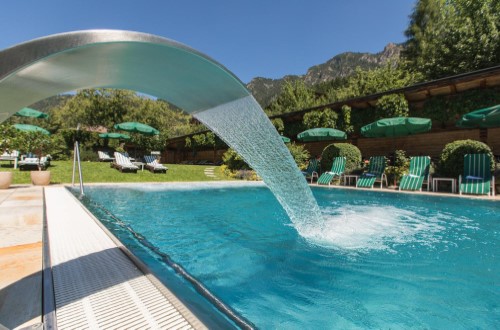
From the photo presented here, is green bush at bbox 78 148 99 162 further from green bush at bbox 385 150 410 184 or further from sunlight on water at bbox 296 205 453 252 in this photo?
green bush at bbox 385 150 410 184

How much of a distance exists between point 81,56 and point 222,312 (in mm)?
1696

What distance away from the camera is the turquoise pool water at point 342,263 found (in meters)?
2.09

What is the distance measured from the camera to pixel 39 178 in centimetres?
901

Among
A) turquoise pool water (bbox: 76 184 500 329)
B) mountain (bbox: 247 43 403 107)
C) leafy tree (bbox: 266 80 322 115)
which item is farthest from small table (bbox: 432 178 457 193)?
mountain (bbox: 247 43 403 107)

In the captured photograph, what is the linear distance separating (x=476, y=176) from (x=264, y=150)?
884 centimetres

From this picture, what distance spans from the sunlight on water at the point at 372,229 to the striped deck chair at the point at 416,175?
4.16 meters

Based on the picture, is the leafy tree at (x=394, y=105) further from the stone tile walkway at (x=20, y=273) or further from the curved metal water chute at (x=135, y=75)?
the stone tile walkway at (x=20, y=273)

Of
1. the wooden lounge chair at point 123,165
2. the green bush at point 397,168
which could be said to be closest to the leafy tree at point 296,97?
the wooden lounge chair at point 123,165

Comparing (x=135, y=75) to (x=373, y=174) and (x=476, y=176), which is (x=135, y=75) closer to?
(x=476, y=176)

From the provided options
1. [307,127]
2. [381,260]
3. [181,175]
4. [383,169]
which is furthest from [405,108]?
[381,260]

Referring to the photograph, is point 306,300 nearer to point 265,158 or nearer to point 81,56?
point 265,158

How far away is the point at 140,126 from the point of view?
1659cm

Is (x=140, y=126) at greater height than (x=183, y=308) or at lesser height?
greater

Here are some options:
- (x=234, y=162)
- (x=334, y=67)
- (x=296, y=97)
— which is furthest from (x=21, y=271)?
(x=334, y=67)
